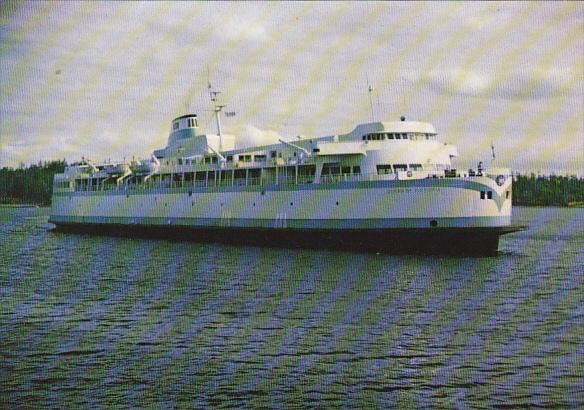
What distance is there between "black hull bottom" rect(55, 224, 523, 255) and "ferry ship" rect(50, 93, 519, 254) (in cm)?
5

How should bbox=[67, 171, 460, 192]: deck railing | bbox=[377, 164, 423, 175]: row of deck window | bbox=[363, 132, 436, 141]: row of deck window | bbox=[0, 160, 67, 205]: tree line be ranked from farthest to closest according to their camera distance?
bbox=[0, 160, 67, 205]: tree line, bbox=[363, 132, 436, 141]: row of deck window, bbox=[377, 164, 423, 175]: row of deck window, bbox=[67, 171, 460, 192]: deck railing

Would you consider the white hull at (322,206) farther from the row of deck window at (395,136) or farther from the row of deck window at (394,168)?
the row of deck window at (395,136)

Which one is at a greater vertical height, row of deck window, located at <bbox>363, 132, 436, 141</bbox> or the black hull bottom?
row of deck window, located at <bbox>363, 132, 436, 141</bbox>

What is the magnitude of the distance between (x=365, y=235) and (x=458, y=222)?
4.77 meters

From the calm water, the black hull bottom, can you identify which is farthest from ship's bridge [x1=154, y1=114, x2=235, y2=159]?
the calm water

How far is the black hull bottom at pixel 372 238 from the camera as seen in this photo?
115 ft

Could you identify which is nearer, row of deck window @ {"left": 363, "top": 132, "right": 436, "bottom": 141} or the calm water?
the calm water

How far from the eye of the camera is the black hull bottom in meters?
34.9

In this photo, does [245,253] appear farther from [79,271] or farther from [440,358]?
[440,358]

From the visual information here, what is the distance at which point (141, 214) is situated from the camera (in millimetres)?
52625

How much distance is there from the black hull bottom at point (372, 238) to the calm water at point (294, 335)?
2.52 metres

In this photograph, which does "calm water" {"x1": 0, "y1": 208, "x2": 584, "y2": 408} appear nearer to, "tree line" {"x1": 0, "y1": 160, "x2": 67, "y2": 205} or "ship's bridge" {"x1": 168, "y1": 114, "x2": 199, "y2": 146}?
"ship's bridge" {"x1": 168, "y1": 114, "x2": 199, "y2": 146}

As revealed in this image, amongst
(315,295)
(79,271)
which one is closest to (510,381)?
(315,295)

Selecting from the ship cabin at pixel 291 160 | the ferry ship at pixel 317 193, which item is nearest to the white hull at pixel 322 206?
the ferry ship at pixel 317 193
